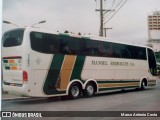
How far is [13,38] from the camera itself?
4.09m

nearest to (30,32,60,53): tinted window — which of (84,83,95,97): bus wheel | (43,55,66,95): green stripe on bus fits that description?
(43,55,66,95): green stripe on bus

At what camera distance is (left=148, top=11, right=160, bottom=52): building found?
14.1 feet

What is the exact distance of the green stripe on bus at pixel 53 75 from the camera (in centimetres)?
426

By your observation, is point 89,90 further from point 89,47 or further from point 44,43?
point 44,43

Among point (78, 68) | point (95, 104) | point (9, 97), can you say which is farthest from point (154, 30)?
point (9, 97)

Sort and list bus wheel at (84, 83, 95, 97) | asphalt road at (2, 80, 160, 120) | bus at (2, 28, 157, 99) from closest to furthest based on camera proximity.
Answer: asphalt road at (2, 80, 160, 120) < bus at (2, 28, 157, 99) < bus wheel at (84, 83, 95, 97)

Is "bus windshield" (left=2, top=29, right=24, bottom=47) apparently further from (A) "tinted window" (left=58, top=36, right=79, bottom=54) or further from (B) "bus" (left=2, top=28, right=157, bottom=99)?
(A) "tinted window" (left=58, top=36, right=79, bottom=54)

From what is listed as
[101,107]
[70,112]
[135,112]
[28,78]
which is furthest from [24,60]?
[135,112]

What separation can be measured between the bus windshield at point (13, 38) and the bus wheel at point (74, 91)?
0.91m

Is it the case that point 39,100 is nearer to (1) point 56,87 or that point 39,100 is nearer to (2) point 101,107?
(1) point 56,87

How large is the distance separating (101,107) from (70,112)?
41cm

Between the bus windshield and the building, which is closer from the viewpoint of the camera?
the bus windshield

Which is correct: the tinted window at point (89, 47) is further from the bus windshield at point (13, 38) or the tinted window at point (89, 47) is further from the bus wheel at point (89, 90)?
the bus windshield at point (13, 38)

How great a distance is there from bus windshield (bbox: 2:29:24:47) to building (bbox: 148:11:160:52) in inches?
66.8
